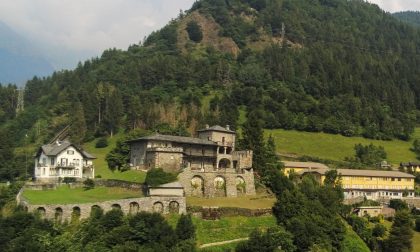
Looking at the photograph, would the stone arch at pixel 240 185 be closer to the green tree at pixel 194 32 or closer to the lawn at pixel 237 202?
the lawn at pixel 237 202

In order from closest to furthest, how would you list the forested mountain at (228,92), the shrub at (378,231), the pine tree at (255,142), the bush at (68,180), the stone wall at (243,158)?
1. the shrub at (378,231)
2. the bush at (68,180)
3. the stone wall at (243,158)
4. the pine tree at (255,142)
5. the forested mountain at (228,92)

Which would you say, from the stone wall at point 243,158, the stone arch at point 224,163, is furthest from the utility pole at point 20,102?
the stone wall at point 243,158

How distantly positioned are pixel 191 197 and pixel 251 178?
31.8 ft

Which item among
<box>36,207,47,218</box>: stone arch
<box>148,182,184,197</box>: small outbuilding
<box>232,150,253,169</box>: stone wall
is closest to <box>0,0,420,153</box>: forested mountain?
<box>232,150,253,169</box>: stone wall

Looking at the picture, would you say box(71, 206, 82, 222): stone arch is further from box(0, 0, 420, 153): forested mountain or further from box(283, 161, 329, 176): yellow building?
box(0, 0, 420, 153): forested mountain

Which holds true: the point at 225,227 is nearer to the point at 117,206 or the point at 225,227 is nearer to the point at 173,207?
the point at 173,207

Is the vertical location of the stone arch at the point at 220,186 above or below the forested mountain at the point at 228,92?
below

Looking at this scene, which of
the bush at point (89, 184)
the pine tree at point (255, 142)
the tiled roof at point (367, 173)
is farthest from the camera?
the tiled roof at point (367, 173)

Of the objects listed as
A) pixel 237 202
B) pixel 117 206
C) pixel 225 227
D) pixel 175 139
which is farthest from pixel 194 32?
pixel 225 227

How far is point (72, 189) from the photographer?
65312 millimetres

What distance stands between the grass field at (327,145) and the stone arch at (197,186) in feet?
145

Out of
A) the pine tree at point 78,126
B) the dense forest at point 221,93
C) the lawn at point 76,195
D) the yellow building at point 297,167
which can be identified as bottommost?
the lawn at point 76,195

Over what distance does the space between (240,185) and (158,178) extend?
504 inches

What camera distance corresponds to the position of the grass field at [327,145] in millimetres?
109750
